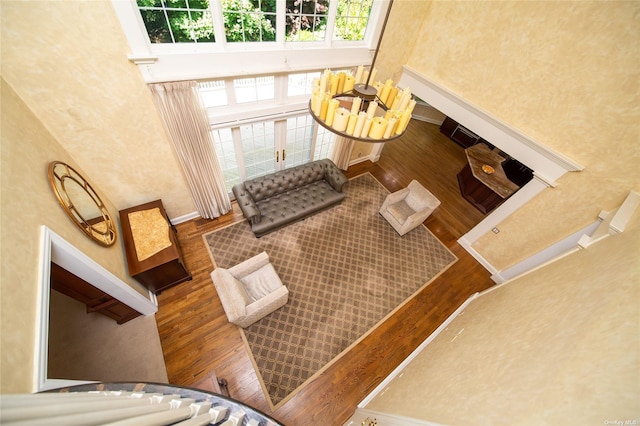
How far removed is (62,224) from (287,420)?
3.18m

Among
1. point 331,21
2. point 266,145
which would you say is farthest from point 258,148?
Result: point 331,21

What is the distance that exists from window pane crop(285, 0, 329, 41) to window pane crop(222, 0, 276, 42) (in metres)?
0.25

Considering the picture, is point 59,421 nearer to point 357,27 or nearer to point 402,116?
point 402,116

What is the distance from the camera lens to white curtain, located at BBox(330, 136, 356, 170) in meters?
5.21

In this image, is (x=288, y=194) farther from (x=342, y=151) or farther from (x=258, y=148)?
(x=342, y=151)

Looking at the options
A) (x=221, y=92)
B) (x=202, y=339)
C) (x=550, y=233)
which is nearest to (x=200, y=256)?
(x=202, y=339)

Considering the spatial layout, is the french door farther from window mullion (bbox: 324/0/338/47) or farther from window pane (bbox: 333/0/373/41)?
window pane (bbox: 333/0/373/41)

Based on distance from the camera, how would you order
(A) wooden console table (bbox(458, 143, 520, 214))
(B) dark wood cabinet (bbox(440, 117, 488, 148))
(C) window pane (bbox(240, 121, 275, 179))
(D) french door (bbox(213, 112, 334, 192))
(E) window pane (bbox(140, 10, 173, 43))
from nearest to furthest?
1. (E) window pane (bbox(140, 10, 173, 43))
2. (D) french door (bbox(213, 112, 334, 192))
3. (C) window pane (bbox(240, 121, 275, 179))
4. (A) wooden console table (bbox(458, 143, 520, 214))
5. (B) dark wood cabinet (bbox(440, 117, 488, 148))

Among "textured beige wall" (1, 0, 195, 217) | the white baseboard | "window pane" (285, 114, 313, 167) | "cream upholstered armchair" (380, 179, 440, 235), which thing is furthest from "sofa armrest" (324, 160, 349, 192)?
"textured beige wall" (1, 0, 195, 217)

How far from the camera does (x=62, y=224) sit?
2.07m

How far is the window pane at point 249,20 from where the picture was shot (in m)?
2.71

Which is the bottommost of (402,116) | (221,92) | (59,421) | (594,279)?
(221,92)

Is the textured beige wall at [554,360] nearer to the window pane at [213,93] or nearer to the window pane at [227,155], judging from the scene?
the window pane at [213,93]

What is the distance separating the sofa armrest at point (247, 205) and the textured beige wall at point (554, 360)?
316cm
